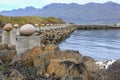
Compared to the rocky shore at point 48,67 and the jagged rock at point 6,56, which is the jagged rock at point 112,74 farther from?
the jagged rock at point 6,56

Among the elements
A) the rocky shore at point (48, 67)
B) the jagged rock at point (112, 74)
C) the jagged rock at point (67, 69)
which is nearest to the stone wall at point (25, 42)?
the rocky shore at point (48, 67)

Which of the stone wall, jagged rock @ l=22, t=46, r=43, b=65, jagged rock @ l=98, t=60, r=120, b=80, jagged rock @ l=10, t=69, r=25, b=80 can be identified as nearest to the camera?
jagged rock @ l=98, t=60, r=120, b=80

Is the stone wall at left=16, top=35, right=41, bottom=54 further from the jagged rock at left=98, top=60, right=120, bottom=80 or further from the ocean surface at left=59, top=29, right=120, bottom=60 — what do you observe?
the ocean surface at left=59, top=29, right=120, bottom=60

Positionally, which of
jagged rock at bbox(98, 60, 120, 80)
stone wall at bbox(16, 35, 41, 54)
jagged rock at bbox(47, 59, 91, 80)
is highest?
jagged rock at bbox(98, 60, 120, 80)

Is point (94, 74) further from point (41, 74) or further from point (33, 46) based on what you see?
point (33, 46)

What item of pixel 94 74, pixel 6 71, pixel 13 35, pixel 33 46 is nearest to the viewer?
pixel 94 74

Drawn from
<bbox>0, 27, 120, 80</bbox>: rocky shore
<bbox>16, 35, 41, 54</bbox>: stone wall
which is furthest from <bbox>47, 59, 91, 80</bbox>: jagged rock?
<bbox>16, 35, 41, 54</bbox>: stone wall

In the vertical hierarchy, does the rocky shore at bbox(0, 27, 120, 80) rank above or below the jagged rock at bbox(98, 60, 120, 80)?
below

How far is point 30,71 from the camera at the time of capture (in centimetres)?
1491

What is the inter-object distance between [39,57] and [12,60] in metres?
2.10

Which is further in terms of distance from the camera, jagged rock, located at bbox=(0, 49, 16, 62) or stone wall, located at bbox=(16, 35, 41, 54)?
stone wall, located at bbox=(16, 35, 41, 54)

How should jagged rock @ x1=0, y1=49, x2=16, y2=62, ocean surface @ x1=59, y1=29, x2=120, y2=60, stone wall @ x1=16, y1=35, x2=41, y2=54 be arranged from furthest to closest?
ocean surface @ x1=59, y1=29, x2=120, y2=60 < stone wall @ x1=16, y1=35, x2=41, y2=54 < jagged rock @ x1=0, y1=49, x2=16, y2=62

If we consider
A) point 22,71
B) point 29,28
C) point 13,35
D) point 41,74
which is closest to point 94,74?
point 41,74

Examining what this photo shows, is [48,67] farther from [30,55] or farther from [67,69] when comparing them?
[30,55]
